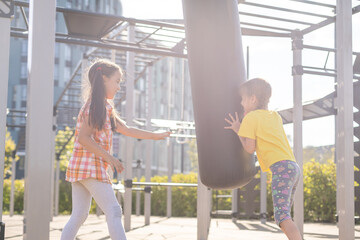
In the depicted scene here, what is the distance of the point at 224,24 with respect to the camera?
347 centimetres

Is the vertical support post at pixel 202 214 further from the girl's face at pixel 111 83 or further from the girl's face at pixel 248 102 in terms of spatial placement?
the girl's face at pixel 111 83

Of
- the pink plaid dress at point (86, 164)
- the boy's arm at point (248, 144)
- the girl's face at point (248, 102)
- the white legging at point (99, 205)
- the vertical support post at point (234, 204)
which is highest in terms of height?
the girl's face at point (248, 102)

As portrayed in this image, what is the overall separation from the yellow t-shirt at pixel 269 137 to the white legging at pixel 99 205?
1.04 meters

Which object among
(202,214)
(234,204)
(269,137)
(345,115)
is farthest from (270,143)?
(234,204)

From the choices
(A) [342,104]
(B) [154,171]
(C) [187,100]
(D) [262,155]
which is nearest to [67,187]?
(A) [342,104]

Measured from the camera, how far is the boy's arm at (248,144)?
337 cm

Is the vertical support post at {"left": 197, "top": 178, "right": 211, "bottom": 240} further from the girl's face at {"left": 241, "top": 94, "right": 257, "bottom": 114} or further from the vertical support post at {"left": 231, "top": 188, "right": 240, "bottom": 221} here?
the vertical support post at {"left": 231, "top": 188, "right": 240, "bottom": 221}

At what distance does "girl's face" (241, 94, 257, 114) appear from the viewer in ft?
11.1

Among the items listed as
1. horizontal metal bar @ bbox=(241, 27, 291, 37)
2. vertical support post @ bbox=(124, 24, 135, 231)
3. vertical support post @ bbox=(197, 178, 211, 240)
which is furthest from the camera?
vertical support post @ bbox=(124, 24, 135, 231)

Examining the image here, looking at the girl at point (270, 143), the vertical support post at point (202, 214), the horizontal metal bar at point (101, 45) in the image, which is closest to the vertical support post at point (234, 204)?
the vertical support post at point (202, 214)

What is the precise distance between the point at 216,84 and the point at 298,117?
106 inches

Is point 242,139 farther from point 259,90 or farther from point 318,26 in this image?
point 318,26

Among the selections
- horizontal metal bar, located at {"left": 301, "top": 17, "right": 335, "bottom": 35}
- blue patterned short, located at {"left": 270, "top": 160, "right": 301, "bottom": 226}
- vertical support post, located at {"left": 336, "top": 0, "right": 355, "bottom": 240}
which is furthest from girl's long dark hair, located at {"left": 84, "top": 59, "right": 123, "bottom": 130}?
horizontal metal bar, located at {"left": 301, "top": 17, "right": 335, "bottom": 35}

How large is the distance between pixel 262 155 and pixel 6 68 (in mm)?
1890
